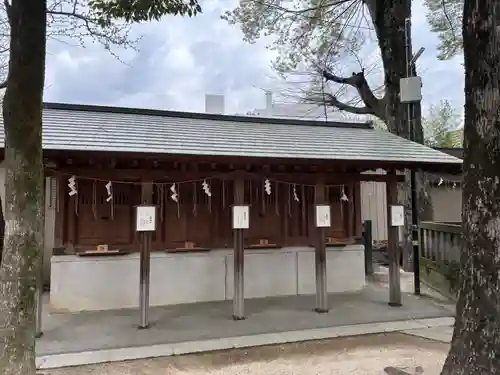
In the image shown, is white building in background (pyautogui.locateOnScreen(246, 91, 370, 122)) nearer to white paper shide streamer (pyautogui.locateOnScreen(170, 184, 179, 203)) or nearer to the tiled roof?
the tiled roof

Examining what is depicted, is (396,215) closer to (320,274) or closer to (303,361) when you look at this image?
(320,274)

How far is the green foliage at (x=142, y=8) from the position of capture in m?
5.50

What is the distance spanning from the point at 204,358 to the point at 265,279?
3.40m

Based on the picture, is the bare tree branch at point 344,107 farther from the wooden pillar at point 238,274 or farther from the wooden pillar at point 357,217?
the wooden pillar at point 238,274

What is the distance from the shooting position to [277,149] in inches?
300

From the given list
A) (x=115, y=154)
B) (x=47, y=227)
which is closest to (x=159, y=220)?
Answer: (x=115, y=154)

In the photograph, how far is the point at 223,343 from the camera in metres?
5.77

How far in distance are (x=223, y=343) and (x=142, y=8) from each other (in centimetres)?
447

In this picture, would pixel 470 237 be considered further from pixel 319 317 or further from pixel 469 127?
pixel 319 317

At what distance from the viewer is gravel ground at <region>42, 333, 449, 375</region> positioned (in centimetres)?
483

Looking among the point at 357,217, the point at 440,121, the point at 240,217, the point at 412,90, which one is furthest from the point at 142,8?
the point at 440,121

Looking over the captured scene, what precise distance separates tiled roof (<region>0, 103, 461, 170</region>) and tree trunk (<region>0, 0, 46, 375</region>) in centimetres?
181

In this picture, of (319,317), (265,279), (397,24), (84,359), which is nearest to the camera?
(84,359)

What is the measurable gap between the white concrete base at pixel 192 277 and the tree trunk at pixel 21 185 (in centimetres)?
340
